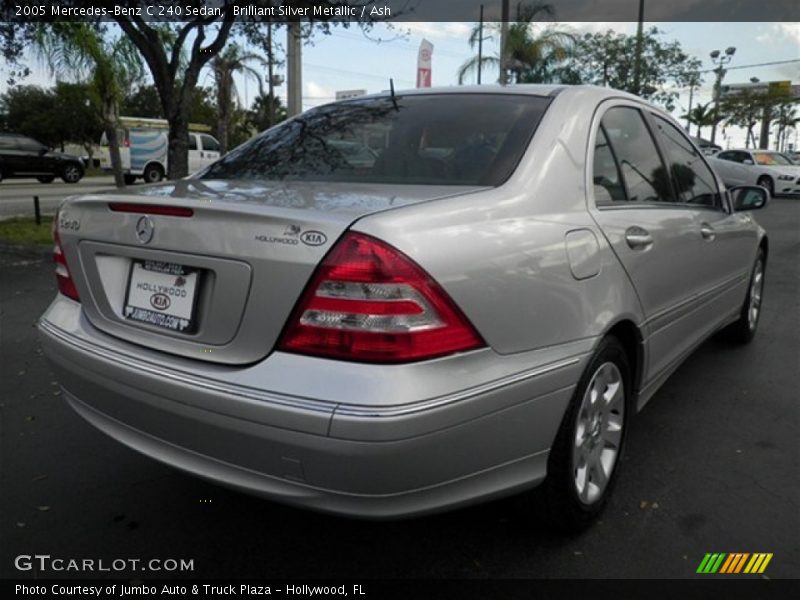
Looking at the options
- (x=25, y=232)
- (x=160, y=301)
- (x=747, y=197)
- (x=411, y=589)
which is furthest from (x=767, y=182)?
(x=160, y=301)

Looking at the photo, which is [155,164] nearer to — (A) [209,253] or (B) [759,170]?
(B) [759,170]

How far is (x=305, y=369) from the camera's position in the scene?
71.2 inches

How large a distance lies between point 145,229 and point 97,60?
1222 centimetres

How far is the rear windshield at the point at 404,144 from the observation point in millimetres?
2428

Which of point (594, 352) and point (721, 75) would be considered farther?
point (721, 75)

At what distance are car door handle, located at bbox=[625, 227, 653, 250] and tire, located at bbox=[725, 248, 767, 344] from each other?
224cm

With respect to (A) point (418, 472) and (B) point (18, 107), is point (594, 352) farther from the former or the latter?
(B) point (18, 107)

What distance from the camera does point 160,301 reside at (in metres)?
2.14

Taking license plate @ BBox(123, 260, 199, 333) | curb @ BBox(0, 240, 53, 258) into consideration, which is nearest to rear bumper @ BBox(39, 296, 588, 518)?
license plate @ BBox(123, 260, 199, 333)

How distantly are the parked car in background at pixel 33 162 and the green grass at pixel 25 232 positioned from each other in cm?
1580

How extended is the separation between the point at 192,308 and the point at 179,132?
812 centimetres

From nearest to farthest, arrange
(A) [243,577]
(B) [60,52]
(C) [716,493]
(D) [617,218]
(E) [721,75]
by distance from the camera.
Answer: (A) [243,577] < (D) [617,218] < (C) [716,493] < (B) [60,52] < (E) [721,75]

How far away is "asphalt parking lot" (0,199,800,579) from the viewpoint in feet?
7.57

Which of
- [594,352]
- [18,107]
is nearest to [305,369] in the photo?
[594,352]
